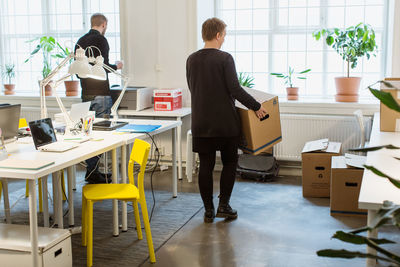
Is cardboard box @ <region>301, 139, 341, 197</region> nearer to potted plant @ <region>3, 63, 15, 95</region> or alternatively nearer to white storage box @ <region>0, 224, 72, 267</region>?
white storage box @ <region>0, 224, 72, 267</region>

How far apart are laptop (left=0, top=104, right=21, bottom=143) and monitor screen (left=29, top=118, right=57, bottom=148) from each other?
0.20 m

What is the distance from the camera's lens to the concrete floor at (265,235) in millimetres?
3215

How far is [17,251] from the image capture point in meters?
2.69

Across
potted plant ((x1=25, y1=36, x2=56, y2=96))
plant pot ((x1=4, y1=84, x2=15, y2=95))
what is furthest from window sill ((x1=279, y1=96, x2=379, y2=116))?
plant pot ((x1=4, y1=84, x2=15, y2=95))

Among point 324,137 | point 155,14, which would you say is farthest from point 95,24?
point 324,137

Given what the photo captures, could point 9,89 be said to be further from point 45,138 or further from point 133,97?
point 45,138

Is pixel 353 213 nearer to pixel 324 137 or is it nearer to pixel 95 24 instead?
pixel 324 137

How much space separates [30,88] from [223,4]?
9.40ft

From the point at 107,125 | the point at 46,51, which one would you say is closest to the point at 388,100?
the point at 107,125

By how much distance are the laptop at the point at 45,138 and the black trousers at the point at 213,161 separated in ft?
3.17

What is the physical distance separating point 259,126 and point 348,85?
1816mm

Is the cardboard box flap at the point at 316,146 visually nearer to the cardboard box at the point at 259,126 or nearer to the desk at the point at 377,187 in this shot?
the cardboard box at the point at 259,126

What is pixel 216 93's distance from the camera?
3643 millimetres

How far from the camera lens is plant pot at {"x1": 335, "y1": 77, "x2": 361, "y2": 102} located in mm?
5242
